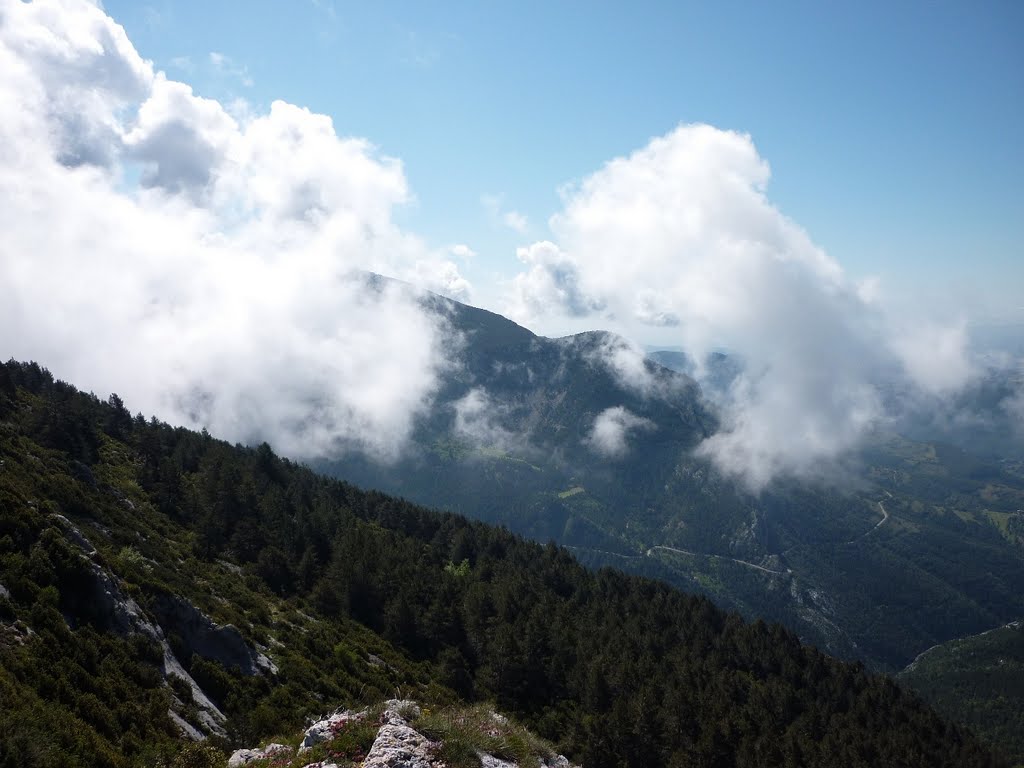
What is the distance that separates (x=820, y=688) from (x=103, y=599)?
106 metres

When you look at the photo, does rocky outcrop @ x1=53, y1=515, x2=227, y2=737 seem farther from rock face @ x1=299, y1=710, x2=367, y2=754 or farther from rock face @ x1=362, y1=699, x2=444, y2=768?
rock face @ x1=362, y1=699, x2=444, y2=768

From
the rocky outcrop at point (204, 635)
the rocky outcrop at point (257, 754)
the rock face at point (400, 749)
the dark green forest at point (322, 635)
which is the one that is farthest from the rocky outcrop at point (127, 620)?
the rock face at point (400, 749)

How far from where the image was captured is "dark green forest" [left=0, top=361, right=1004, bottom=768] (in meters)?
31.2

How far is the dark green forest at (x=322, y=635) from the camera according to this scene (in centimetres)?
3119

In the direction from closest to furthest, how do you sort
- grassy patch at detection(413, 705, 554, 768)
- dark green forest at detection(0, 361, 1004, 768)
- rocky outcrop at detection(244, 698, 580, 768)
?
rocky outcrop at detection(244, 698, 580, 768) → grassy patch at detection(413, 705, 554, 768) → dark green forest at detection(0, 361, 1004, 768)

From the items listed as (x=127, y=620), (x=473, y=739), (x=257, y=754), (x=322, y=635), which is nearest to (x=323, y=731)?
(x=257, y=754)

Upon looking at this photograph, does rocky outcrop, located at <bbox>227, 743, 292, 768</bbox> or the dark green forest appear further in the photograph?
the dark green forest

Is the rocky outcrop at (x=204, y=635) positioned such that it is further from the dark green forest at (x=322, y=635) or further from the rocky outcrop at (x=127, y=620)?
the rocky outcrop at (x=127, y=620)

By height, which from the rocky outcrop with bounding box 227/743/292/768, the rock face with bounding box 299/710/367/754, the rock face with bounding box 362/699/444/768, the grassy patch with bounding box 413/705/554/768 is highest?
the grassy patch with bounding box 413/705/554/768

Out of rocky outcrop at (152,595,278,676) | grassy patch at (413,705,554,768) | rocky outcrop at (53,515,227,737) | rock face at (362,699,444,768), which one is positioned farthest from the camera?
rocky outcrop at (152,595,278,676)

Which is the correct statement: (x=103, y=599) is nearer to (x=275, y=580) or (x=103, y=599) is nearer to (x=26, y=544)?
(x=26, y=544)

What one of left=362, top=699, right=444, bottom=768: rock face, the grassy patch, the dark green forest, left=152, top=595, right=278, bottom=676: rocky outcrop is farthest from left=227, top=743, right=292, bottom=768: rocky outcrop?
left=152, top=595, right=278, bottom=676: rocky outcrop

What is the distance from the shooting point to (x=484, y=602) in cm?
9169

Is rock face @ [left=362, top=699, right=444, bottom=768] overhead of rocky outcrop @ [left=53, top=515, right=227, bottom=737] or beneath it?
overhead
